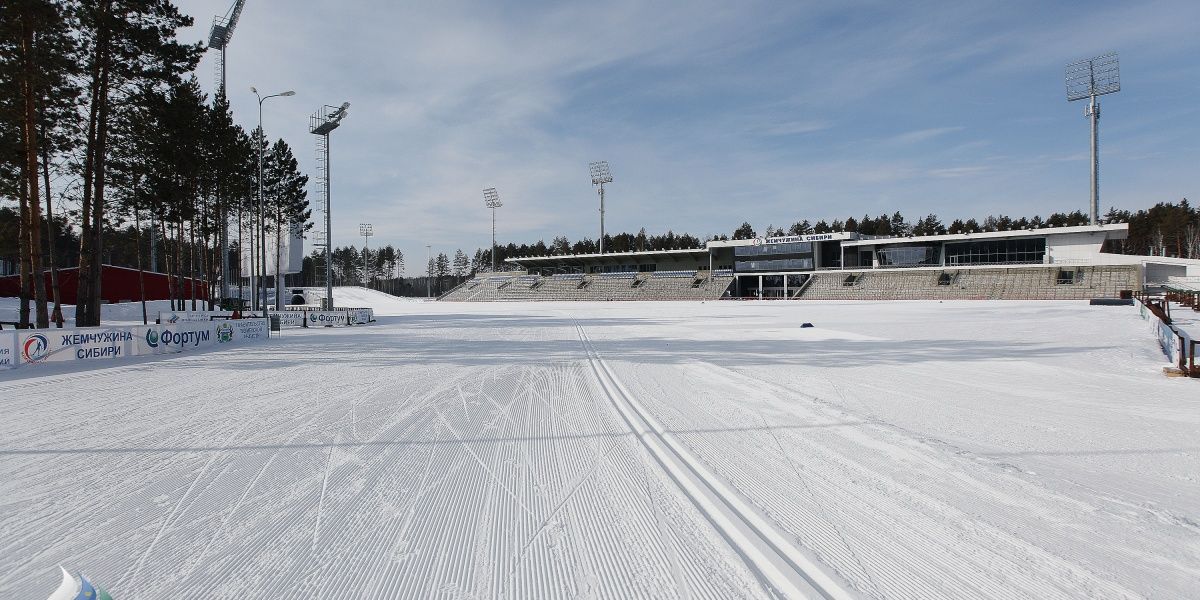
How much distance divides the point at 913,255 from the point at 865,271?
6.06 m

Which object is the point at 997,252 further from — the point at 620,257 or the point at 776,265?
the point at 620,257

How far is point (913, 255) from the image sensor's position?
219 ft

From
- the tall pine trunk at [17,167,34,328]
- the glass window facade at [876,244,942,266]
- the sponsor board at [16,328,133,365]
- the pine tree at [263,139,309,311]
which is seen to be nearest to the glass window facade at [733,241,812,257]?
the glass window facade at [876,244,942,266]

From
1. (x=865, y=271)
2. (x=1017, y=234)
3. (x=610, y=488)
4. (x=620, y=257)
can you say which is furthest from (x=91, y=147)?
(x=1017, y=234)

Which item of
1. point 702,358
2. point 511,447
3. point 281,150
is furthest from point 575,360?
point 281,150

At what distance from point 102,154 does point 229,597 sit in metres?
22.8

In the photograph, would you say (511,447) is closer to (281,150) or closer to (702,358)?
(702,358)

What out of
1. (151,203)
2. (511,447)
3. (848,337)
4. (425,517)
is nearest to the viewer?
(425,517)

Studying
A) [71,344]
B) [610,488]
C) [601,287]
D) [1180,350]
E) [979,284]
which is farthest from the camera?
[601,287]

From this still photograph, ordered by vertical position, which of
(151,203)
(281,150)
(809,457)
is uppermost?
(281,150)

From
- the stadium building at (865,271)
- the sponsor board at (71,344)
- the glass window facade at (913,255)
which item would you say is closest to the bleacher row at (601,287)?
the stadium building at (865,271)

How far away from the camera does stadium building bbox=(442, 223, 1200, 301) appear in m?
54.3

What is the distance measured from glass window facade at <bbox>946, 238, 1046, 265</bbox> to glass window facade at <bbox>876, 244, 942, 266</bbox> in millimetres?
1518

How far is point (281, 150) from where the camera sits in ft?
150
